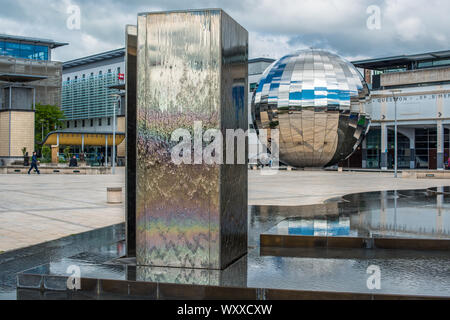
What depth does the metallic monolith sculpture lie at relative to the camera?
17.4 feet

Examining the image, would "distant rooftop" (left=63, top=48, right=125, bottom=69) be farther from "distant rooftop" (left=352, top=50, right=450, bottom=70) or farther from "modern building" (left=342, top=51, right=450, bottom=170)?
"distant rooftop" (left=352, top=50, right=450, bottom=70)

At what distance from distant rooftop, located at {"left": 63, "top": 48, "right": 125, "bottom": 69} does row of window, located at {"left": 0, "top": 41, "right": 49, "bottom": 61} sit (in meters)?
11.1

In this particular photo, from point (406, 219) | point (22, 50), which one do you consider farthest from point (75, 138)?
point (406, 219)

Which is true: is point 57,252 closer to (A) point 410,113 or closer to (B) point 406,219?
(B) point 406,219

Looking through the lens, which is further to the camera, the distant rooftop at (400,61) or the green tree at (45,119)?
the green tree at (45,119)

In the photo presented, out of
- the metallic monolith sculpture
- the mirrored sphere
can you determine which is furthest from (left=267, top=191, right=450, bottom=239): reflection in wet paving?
the metallic monolith sculpture

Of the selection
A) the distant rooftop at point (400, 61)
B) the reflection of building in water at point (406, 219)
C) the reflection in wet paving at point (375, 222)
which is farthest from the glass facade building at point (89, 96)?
the reflection in wet paving at point (375, 222)

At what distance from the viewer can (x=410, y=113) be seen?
51062 mm

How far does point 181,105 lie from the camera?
5.39 m

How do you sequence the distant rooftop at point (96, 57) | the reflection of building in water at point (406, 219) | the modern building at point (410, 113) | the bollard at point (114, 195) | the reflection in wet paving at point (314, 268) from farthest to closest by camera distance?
the distant rooftop at point (96, 57), the modern building at point (410, 113), the bollard at point (114, 195), the reflection of building in water at point (406, 219), the reflection in wet paving at point (314, 268)

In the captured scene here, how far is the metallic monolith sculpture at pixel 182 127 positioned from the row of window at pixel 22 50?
77111mm

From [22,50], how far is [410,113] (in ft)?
189

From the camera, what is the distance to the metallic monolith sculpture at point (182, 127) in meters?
5.29

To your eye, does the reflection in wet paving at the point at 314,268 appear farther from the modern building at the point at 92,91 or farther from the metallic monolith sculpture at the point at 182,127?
the modern building at the point at 92,91
